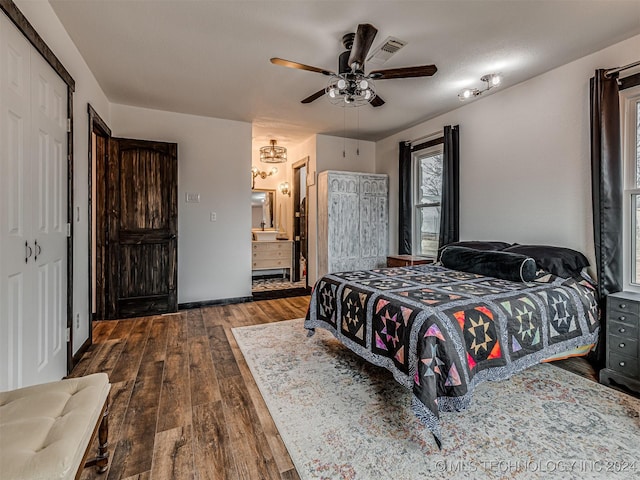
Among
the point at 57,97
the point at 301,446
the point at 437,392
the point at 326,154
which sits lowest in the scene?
the point at 301,446

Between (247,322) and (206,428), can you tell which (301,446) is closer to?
(206,428)

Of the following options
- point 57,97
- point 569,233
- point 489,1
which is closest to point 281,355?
point 57,97

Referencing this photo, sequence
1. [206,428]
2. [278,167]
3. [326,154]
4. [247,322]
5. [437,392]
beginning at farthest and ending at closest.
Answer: [278,167] → [326,154] → [247,322] → [206,428] → [437,392]

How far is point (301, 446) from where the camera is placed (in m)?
1.67

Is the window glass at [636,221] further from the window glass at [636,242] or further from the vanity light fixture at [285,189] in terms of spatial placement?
the vanity light fixture at [285,189]

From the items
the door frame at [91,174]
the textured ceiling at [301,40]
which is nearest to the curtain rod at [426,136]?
the textured ceiling at [301,40]

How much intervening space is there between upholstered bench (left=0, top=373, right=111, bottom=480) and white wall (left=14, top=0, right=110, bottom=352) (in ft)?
5.76

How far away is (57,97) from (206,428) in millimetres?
2414

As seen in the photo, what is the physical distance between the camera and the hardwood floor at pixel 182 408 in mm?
1534

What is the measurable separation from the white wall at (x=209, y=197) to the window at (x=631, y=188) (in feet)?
13.6

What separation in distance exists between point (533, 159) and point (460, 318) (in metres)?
2.32

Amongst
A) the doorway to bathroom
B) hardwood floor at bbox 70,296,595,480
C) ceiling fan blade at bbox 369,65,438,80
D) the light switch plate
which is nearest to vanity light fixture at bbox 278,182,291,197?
the doorway to bathroom

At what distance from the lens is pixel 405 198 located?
493 centimetres

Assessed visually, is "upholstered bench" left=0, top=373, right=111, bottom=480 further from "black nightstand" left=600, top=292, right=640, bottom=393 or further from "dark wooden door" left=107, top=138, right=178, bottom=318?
"black nightstand" left=600, top=292, right=640, bottom=393
